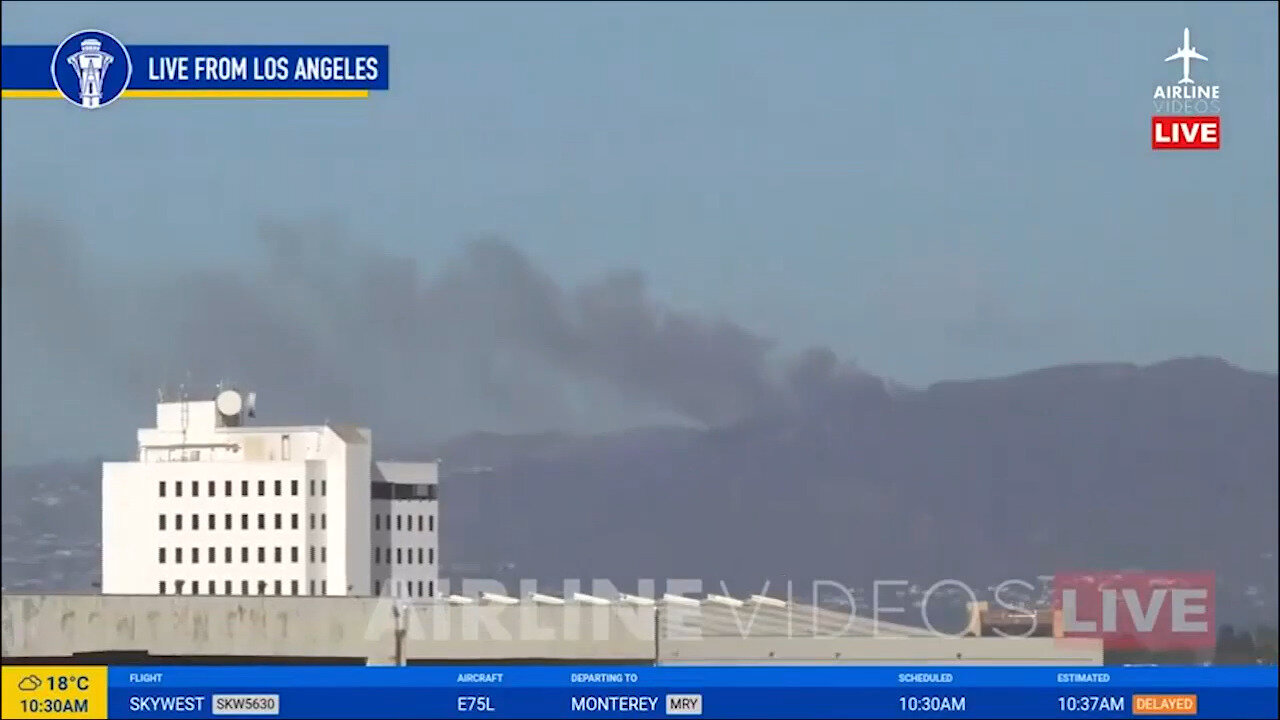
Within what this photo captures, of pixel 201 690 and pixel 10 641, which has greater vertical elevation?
pixel 10 641

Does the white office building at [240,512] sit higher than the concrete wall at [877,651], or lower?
higher

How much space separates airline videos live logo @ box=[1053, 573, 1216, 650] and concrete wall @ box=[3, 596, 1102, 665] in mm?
1372

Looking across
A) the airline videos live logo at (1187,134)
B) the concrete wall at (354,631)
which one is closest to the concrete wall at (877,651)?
the concrete wall at (354,631)

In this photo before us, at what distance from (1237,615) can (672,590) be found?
3056cm

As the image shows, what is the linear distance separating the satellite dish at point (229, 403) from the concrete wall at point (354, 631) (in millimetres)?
20072

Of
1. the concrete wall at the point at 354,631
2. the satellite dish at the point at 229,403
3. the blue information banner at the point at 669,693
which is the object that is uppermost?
the satellite dish at the point at 229,403

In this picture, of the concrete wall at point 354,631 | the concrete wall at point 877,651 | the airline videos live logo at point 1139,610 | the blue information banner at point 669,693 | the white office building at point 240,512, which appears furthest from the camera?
the white office building at point 240,512

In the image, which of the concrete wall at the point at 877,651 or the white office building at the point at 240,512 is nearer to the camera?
the concrete wall at the point at 877,651

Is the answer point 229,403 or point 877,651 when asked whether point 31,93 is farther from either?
point 229,403

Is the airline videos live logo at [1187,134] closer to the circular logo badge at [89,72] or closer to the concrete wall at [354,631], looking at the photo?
the circular logo badge at [89,72]

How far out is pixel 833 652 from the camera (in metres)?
48.1

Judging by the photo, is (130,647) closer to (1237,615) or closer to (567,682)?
(1237,615)

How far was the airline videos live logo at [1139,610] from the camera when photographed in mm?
35625

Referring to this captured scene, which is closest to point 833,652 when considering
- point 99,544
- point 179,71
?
point 179,71
